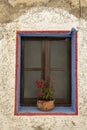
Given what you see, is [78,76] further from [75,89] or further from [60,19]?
[60,19]

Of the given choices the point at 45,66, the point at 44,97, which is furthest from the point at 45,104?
the point at 45,66

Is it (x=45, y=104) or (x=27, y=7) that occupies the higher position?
(x=27, y=7)

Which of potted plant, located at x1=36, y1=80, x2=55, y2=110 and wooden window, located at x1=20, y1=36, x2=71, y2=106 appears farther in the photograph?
wooden window, located at x1=20, y1=36, x2=71, y2=106

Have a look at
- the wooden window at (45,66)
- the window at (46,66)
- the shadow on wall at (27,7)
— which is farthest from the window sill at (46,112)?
the shadow on wall at (27,7)

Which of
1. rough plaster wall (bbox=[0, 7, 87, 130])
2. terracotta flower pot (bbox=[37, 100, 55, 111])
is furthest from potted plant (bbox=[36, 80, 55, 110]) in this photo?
rough plaster wall (bbox=[0, 7, 87, 130])

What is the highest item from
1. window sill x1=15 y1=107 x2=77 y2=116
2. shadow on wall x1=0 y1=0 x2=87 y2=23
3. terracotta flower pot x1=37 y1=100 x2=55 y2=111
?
shadow on wall x1=0 y1=0 x2=87 y2=23

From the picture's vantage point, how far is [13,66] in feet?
10.6

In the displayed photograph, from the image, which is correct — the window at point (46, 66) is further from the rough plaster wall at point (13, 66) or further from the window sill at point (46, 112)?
the rough plaster wall at point (13, 66)

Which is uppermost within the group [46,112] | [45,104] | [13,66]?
[13,66]

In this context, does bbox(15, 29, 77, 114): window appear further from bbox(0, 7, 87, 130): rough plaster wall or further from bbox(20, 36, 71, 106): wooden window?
bbox(0, 7, 87, 130): rough plaster wall

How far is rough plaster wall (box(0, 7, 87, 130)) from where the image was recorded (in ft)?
10.6

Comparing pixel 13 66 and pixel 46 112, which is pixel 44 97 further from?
pixel 13 66

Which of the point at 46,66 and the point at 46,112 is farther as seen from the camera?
the point at 46,66

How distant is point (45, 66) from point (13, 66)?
0.50 metres
